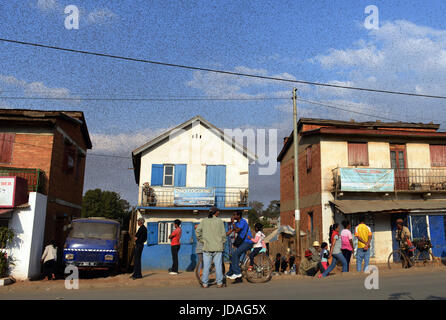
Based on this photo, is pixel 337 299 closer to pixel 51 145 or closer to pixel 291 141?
pixel 51 145

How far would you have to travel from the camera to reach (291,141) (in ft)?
90.2

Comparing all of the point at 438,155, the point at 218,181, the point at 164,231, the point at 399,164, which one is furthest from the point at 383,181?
the point at 164,231

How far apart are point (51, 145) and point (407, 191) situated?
18606mm

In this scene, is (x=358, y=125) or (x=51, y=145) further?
(x=358, y=125)

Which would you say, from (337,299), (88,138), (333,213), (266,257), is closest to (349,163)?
(333,213)

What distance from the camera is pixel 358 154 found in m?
21.6

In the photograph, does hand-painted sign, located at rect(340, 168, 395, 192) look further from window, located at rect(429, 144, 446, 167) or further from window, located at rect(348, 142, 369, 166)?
window, located at rect(429, 144, 446, 167)

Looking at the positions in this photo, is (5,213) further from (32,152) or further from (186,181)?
(186,181)

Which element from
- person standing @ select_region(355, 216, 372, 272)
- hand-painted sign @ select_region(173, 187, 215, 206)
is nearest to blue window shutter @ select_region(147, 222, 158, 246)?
hand-painted sign @ select_region(173, 187, 215, 206)

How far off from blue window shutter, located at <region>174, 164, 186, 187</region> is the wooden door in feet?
40.0

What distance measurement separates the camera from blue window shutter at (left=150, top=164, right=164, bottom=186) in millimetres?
21598

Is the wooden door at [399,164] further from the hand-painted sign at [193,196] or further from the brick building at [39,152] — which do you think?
the brick building at [39,152]

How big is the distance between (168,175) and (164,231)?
329 cm
